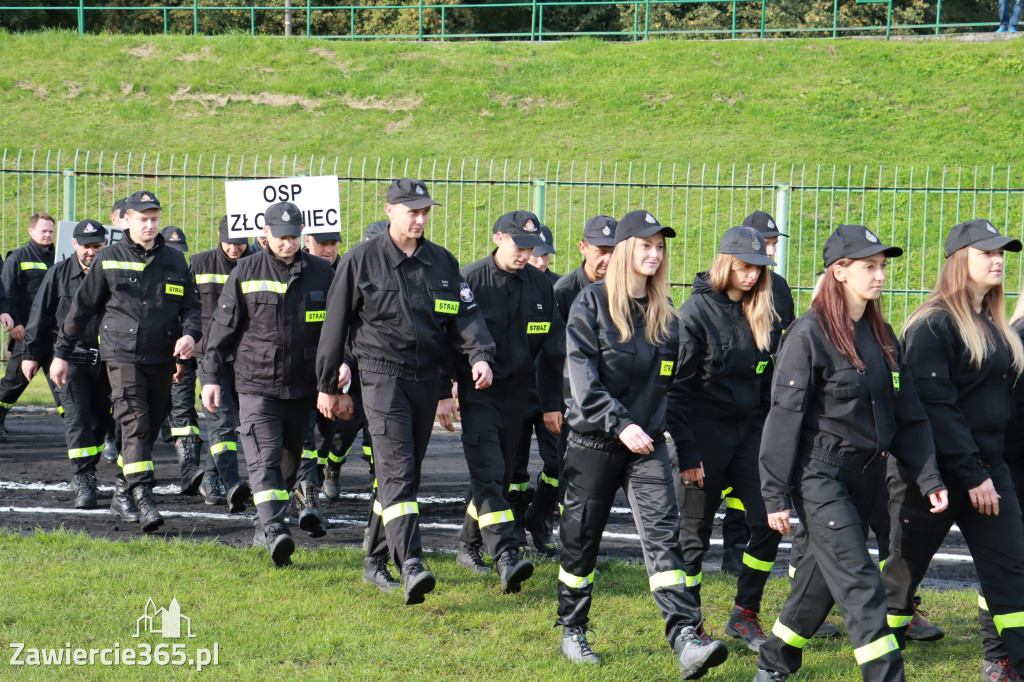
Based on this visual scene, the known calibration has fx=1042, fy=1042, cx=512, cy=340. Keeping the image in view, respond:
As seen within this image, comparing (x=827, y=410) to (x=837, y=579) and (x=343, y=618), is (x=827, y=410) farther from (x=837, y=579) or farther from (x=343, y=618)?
(x=343, y=618)

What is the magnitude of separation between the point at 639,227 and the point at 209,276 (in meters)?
4.82

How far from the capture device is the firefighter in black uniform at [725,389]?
5.54 meters

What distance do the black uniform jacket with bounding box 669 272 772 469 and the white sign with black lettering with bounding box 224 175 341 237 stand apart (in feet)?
13.6

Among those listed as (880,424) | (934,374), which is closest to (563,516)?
(880,424)

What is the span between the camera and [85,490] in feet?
26.5

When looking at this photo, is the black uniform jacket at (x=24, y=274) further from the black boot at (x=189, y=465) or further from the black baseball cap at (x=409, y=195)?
the black baseball cap at (x=409, y=195)

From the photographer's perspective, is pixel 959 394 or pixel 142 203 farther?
pixel 142 203

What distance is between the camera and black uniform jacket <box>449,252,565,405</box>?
657 centimetres

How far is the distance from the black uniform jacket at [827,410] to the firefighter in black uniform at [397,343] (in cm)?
197

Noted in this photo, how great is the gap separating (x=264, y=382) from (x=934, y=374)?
3.99 meters

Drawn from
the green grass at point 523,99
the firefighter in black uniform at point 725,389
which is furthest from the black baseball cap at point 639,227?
the green grass at point 523,99

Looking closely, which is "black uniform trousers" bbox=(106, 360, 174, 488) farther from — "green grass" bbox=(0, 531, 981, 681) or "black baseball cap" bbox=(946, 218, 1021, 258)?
"black baseball cap" bbox=(946, 218, 1021, 258)

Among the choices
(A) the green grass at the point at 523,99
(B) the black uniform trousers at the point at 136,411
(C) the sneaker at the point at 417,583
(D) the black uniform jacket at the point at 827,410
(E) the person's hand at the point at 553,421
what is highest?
(A) the green grass at the point at 523,99

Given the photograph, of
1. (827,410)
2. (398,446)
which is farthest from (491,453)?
(827,410)
